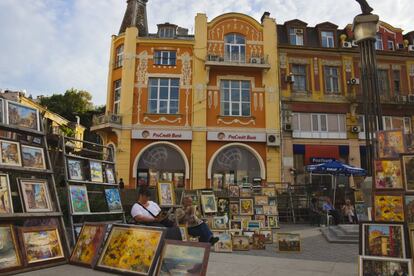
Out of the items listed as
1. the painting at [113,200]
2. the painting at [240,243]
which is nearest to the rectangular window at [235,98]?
the painting at [240,243]

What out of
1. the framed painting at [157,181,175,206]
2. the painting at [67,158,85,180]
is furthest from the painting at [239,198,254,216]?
the painting at [67,158,85,180]

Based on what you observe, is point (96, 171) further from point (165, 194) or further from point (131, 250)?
point (131, 250)

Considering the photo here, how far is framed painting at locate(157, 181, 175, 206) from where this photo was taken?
32.6 feet

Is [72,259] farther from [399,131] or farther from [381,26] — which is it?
[381,26]

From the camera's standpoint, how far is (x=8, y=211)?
214 inches

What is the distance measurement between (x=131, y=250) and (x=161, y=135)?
52.0 ft

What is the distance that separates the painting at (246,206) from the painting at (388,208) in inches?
280

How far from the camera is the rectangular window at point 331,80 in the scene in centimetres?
2294

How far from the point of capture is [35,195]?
20.1 feet

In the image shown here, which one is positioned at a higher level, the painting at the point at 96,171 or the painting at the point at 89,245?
the painting at the point at 96,171

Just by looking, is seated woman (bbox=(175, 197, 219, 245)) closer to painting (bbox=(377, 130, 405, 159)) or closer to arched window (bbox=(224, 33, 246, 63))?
painting (bbox=(377, 130, 405, 159))

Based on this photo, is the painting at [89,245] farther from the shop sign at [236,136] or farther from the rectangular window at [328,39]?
the rectangular window at [328,39]

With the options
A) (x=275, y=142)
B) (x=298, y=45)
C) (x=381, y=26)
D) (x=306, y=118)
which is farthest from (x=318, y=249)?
(x=381, y=26)

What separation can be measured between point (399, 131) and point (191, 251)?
455 centimetres
